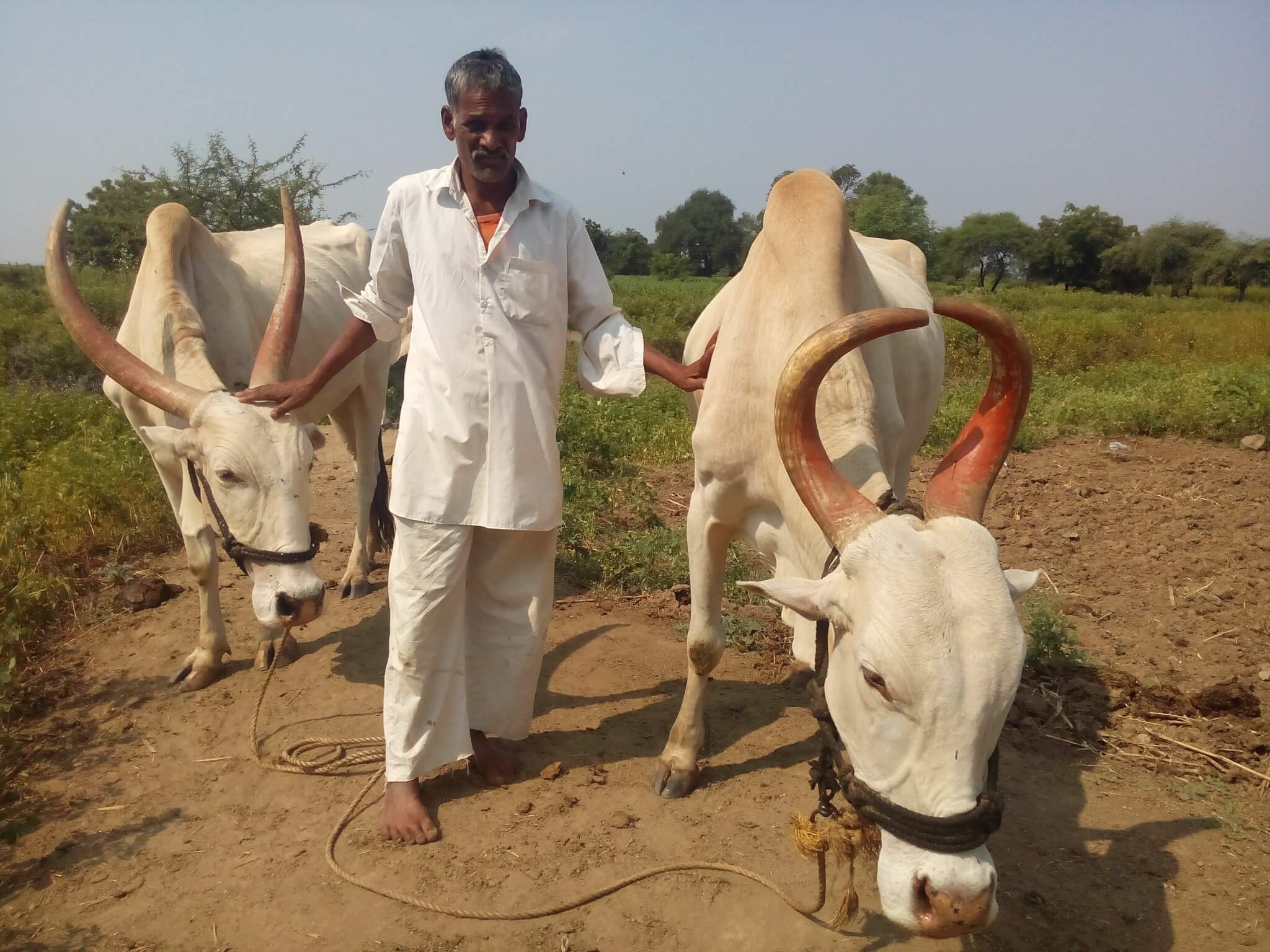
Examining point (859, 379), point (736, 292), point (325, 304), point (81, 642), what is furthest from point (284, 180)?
point (859, 379)

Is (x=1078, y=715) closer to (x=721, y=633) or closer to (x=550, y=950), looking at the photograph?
(x=721, y=633)

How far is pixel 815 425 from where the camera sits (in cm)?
215

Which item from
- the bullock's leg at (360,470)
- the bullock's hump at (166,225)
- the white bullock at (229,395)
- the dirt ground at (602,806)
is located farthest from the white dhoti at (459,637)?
the bullock's hump at (166,225)

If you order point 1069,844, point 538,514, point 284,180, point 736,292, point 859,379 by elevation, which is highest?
point 284,180

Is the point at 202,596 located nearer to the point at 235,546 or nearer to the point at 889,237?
the point at 235,546

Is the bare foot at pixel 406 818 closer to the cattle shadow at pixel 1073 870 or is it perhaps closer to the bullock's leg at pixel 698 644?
Answer: the bullock's leg at pixel 698 644

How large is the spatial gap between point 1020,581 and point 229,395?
9.51ft

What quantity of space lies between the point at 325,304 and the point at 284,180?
7887 mm

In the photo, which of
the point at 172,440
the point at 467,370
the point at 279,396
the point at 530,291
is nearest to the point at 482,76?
the point at 530,291

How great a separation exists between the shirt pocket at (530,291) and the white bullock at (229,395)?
1.16 meters

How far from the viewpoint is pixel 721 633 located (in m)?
3.33

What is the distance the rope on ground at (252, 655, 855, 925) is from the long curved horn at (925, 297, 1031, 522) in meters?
0.86

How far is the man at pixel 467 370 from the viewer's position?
2764mm

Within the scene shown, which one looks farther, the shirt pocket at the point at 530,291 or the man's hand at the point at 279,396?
the man's hand at the point at 279,396
